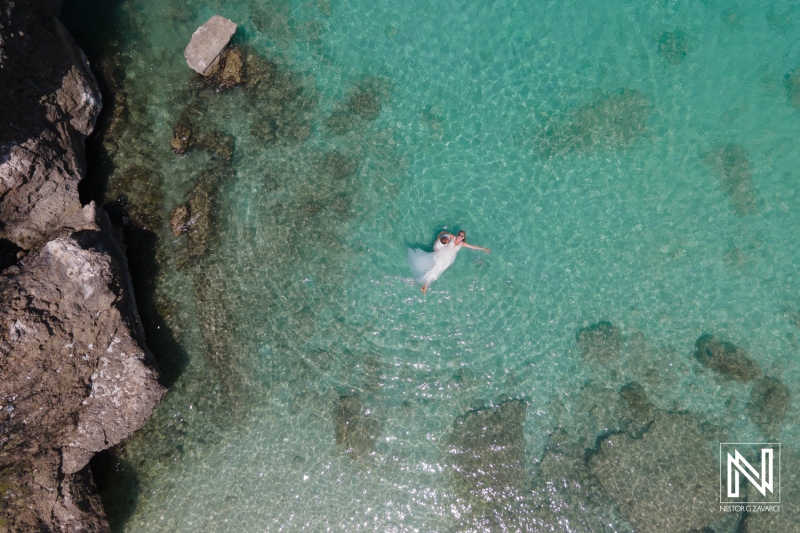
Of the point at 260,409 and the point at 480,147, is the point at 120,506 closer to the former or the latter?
the point at 260,409

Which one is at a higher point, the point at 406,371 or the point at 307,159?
the point at 307,159

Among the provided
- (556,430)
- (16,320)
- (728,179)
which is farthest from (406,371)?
(728,179)

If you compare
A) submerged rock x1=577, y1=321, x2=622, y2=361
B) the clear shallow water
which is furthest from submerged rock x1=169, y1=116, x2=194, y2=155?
submerged rock x1=577, y1=321, x2=622, y2=361

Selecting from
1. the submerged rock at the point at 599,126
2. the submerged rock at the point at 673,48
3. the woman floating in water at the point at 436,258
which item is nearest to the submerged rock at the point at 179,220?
the woman floating in water at the point at 436,258

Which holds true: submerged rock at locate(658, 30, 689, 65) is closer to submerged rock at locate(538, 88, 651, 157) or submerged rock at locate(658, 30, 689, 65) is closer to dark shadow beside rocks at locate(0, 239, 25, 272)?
submerged rock at locate(538, 88, 651, 157)

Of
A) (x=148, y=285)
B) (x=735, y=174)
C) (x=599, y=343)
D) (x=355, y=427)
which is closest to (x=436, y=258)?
(x=355, y=427)

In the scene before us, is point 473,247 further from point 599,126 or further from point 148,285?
point 148,285
